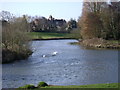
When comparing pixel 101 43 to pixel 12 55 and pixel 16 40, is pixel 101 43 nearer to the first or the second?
pixel 16 40

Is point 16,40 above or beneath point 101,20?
beneath

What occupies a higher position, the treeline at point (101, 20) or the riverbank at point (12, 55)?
the treeline at point (101, 20)

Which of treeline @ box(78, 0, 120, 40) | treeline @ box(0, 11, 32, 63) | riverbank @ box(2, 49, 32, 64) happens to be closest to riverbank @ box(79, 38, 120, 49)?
treeline @ box(78, 0, 120, 40)

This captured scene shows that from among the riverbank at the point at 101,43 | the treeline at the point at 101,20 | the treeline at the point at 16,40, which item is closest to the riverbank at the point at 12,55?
the treeline at the point at 16,40

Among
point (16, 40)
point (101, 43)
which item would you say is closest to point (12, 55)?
point (16, 40)

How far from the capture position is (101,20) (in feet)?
180

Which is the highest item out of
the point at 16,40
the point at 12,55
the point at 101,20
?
the point at 101,20

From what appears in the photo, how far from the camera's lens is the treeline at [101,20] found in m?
53.4

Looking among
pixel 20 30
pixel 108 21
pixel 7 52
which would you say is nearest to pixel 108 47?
pixel 108 21

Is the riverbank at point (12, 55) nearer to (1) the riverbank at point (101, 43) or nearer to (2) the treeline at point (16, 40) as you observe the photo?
(2) the treeline at point (16, 40)

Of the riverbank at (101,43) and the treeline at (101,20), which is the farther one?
the treeline at (101,20)

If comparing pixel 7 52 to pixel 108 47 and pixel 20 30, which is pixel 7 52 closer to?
pixel 20 30

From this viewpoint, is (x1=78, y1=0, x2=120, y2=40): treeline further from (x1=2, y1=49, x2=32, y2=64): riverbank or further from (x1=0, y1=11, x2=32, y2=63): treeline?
(x1=2, y1=49, x2=32, y2=64): riverbank

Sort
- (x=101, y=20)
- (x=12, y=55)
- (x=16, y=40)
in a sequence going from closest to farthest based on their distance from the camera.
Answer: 1. (x=12, y=55)
2. (x=16, y=40)
3. (x=101, y=20)
